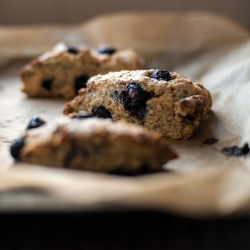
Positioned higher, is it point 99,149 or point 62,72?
point 99,149

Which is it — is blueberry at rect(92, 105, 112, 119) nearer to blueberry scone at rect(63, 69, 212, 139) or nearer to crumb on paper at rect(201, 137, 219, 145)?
blueberry scone at rect(63, 69, 212, 139)

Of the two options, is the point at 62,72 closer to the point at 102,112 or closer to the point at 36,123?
the point at 102,112

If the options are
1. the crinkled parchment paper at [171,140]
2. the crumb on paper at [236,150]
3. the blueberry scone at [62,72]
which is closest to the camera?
the crinkled parchment paper at [171,140]

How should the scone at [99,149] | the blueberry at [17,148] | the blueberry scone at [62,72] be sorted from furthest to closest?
1. the blueberry scone at [62,72]
2. the blueberry at [17,148]
3. the scone at [99,149]

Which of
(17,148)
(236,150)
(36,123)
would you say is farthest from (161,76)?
(17,148)

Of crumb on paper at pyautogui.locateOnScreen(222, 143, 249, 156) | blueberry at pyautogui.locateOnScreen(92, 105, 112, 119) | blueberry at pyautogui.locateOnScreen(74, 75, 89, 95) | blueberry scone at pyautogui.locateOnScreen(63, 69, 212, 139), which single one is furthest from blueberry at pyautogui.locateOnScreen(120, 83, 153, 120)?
blueberry at pyautogui.locateOnScreen(74, 75, 89, 95)

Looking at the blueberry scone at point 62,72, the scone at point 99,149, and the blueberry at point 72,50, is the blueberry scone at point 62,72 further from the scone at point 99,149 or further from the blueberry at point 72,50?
the scone at point 99,149

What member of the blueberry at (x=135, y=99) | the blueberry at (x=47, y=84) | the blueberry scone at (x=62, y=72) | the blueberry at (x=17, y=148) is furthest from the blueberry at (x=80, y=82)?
the blueberry at (x=17, y=148)
